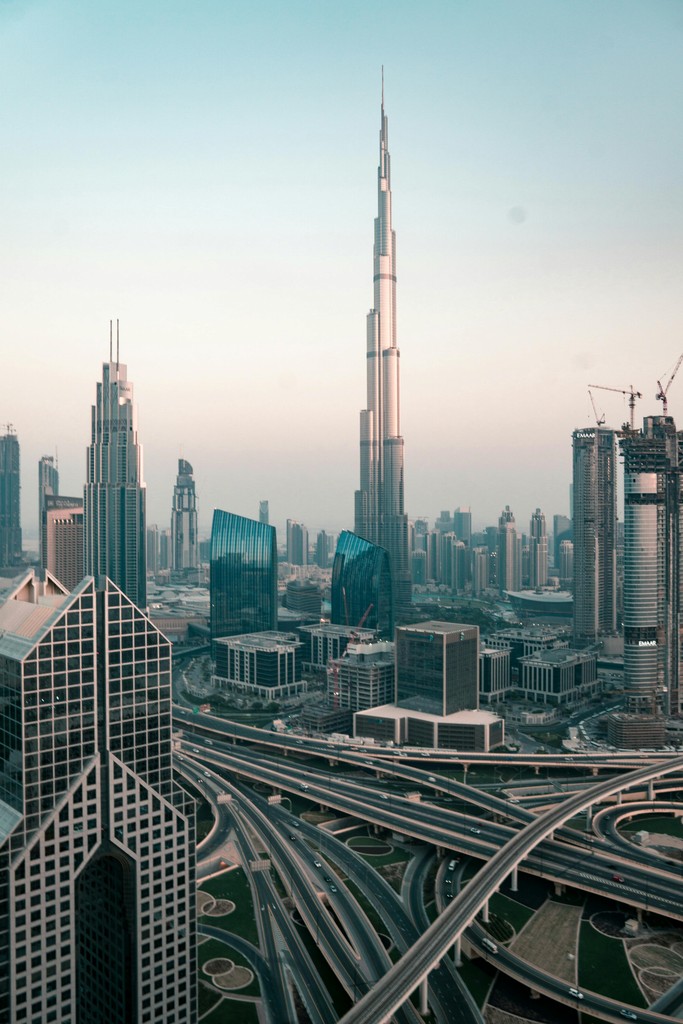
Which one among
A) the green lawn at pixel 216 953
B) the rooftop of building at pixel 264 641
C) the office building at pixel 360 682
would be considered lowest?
the green lawn at pixel 216 953

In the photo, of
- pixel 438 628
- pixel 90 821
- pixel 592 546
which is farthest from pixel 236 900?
pixel 592 546

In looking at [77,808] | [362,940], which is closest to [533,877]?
[362,940]

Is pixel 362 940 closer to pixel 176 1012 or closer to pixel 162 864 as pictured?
pixel 176 1012

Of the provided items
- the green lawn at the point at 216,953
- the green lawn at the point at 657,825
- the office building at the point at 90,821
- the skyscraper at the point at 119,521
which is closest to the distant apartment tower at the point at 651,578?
the green lawn at the point at 657,825

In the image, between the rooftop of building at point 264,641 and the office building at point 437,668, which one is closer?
the office building at point 437,668

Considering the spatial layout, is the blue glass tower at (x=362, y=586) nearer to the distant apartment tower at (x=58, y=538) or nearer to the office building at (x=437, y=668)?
the office building at (x=437, y=668)

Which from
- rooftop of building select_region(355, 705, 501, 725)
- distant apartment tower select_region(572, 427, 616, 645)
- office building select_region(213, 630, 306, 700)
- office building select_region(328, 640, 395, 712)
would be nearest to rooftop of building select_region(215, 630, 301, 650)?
office building select_region(213, 630, 306, 700)
